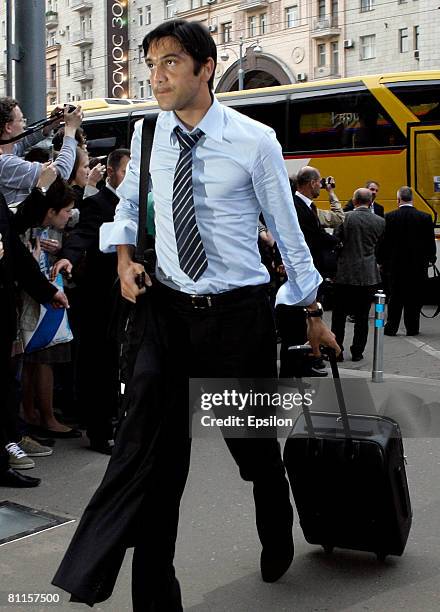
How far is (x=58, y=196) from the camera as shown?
5.75m

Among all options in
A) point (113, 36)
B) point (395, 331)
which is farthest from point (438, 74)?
point (113, 36)

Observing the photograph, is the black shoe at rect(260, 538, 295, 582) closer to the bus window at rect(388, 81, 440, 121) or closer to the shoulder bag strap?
the shoulder bag strap

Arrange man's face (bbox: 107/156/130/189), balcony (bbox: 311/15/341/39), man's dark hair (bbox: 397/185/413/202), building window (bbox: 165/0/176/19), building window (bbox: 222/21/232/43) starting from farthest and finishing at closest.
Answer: building window (bbox: 165/0/176/19), building window (bbox: 222/21/232/43), balcony (bbox: 311/15/341/39), man's dark hair (bbox: 397/185/413/202), man's face (bbox: 107/156/130/189)

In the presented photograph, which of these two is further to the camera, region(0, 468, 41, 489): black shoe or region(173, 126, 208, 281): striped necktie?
region(0, 468, 41, 489): black shoe

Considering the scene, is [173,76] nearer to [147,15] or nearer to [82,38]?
[147,15]

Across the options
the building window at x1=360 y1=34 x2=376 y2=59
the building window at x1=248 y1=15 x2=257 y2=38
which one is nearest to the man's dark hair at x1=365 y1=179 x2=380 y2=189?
the building window at x1=360 y1=34 x2=376 y2=59

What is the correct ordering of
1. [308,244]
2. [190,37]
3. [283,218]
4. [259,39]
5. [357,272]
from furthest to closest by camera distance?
1. [259,39]
2. [357,272]
3. [308,244]
4. [283,218]
5. [190,37]

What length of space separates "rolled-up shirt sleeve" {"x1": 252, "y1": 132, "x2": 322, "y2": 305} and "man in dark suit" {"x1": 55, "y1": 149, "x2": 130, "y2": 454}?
2484 mm

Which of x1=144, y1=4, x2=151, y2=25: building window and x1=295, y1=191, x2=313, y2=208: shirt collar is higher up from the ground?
x1=144, y1=4, x2=151, y2=25: building window

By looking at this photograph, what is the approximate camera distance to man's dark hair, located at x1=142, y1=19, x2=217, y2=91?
10.5ft

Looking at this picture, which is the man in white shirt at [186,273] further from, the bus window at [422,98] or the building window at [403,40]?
the building window at [403,40]

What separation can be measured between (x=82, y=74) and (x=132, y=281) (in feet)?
212

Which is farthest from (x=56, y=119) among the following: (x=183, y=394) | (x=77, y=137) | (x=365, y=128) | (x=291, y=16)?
(x=291, y=16)

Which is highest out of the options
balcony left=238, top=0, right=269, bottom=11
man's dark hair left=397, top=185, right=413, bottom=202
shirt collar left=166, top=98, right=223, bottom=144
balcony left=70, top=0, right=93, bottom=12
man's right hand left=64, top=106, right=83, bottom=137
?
balcony left=70, top=0, right=93, bottom=12
